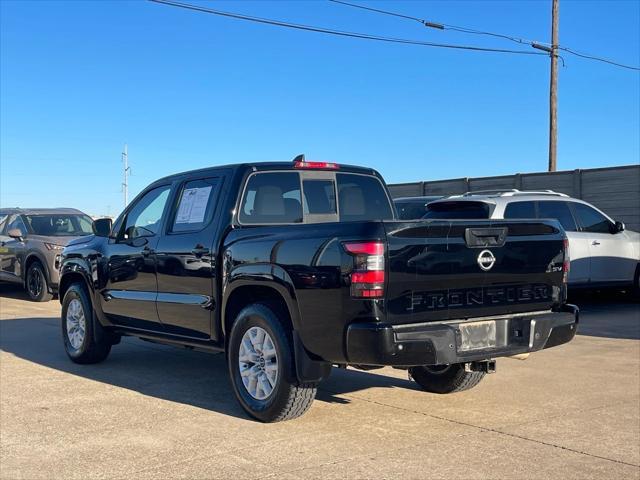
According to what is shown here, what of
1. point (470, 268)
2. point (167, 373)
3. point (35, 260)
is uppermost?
point (470, 268)

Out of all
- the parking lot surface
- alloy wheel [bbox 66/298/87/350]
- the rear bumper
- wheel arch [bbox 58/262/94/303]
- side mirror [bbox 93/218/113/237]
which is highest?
side mirror [bbox 93/218/113/237]

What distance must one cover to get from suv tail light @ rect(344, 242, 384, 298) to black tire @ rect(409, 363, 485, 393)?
1905mm

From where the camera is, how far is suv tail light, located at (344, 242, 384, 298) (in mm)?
4578

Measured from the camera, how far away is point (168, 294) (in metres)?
6.48

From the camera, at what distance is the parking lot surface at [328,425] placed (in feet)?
14.7

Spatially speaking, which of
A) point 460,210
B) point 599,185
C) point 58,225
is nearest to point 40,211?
point 58,225

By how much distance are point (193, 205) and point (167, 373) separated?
196 centimetres

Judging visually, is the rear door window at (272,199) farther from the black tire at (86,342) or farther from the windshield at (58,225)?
the windshield at (58,225)

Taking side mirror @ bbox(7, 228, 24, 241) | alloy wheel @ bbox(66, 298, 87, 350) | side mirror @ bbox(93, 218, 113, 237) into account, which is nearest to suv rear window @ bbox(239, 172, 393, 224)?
side mirror @ bbox(93, 218, 113, 237)

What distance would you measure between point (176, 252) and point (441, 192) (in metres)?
13.3

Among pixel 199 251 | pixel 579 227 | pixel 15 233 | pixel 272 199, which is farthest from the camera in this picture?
pixel 15 233

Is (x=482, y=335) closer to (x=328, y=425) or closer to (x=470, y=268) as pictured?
(x=470, y=268)

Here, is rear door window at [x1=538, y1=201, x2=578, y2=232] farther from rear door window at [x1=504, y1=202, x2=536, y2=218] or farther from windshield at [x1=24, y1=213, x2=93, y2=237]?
windshield at [x1=24, y1=213, x2=93, y2=237]

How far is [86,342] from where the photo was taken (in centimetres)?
768
